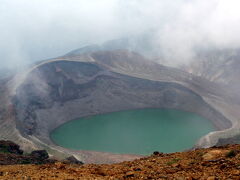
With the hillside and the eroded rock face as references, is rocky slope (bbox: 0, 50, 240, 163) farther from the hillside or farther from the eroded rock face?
the hillside

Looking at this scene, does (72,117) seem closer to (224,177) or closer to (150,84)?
(150,84)

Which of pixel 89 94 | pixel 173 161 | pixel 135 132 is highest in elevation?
pixel 89 94

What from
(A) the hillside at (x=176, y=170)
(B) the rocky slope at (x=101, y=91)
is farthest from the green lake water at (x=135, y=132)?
(A) the hillside at (x=176, y=170)

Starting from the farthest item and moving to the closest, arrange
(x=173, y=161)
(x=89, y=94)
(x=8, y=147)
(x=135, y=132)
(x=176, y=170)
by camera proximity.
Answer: (x=89, y=94)
(x=135, y=132)
(x=8, y=147)
(x=173, y=161)
(x=176, y=170)

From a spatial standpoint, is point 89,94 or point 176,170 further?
point 89,94

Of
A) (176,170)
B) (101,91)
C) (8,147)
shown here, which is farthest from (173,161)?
(101,91)

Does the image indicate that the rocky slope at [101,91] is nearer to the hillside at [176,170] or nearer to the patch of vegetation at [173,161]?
the hillside at [176,170]

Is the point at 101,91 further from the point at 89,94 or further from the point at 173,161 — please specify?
the point at 173,161
